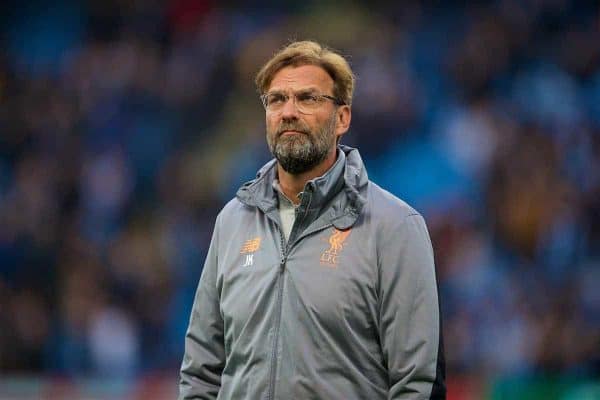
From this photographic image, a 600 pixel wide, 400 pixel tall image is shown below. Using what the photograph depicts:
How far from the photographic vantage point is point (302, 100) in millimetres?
3621

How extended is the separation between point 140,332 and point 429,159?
2.45 metres

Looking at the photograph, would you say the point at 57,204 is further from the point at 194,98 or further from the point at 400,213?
the point at 400,213

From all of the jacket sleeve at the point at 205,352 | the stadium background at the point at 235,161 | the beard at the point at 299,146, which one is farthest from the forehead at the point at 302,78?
the stadium background at the point at 235,161

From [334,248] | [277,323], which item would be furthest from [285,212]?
[277,323]

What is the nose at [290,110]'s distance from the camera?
11.8ft

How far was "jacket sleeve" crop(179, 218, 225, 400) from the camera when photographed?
3.68 metres

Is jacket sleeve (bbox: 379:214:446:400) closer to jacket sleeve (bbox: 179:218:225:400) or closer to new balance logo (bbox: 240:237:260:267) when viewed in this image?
new balance logo (bbox: 240:237:260:267)

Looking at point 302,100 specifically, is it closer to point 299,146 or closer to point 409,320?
point 299,146

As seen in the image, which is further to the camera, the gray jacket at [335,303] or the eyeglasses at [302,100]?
the eyeglasses at [302,100]

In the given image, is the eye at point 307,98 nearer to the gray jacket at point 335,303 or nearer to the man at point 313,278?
the man at point 313,278

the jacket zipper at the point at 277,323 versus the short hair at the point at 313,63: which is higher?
the short hair at the point at 313,63

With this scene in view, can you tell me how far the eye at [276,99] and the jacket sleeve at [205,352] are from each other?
0.52 metres

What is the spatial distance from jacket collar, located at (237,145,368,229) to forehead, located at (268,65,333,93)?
0.72ft

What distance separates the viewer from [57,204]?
9578mm
